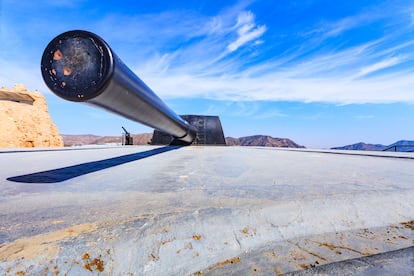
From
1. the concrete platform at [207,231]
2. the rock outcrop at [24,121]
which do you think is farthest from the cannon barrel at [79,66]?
the rock outcrop at [24,121]

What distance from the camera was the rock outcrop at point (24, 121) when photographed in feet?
46.8

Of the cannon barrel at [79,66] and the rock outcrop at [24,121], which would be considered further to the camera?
the rock outcrop at [24,121]

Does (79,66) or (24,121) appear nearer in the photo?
(79,66)

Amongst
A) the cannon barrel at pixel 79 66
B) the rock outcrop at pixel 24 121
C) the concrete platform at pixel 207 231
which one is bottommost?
the concrete platform at pixel 207 231

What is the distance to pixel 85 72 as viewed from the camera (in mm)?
1044

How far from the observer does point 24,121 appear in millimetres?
15734

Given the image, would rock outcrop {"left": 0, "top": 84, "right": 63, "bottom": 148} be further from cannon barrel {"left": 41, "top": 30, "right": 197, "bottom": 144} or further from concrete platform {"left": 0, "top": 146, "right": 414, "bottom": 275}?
concrete platform {"left": 0, "top": 146, "right": 414, "bottom": 275}

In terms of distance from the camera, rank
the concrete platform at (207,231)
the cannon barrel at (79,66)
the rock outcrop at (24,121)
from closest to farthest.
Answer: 1. the concrete platform at (207,231)
2. the cannon barrel at (79,66)
3. the rock outcrop at (24,121)

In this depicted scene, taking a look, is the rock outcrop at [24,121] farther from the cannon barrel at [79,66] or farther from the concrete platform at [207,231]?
the concrete platform at [207,231]

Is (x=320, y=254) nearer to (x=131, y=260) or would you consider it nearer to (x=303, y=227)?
(x=303, y=227)

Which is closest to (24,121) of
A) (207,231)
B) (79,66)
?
(79,66)

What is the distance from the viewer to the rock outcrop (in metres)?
14.3

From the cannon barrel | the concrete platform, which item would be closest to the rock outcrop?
the cannon barrel

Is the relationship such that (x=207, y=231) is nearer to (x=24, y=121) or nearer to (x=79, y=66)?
(x=79, y=66)
